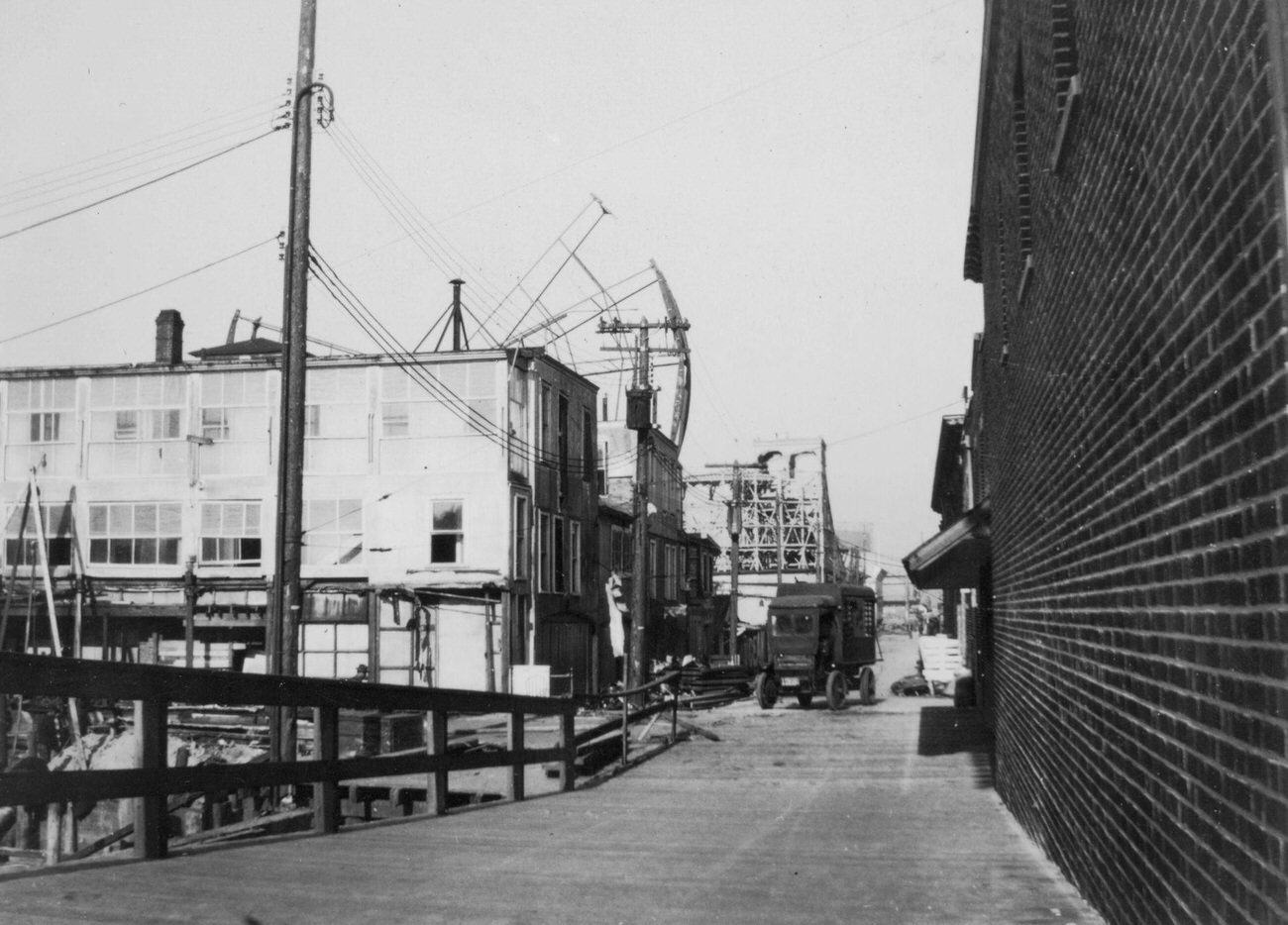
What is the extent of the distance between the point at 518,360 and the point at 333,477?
5598 millimetres

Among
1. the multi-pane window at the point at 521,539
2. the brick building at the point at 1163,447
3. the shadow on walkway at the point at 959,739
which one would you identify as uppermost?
the multi-pane window at the point at 521,539

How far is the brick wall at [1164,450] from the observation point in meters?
2.81

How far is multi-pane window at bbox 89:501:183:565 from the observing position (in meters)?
33.2

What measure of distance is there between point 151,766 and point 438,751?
3.51 metres

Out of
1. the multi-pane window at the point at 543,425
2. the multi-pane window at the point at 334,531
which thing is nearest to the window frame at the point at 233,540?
the multi-pane window at the point at 334,531

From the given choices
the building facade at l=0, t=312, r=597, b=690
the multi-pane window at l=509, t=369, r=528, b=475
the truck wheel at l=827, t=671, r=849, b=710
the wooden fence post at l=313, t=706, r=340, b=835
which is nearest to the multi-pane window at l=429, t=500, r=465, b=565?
the building facade at l=0, t=312, r=597, b=690

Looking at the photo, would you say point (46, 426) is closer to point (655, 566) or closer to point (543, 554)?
point (543, 554)

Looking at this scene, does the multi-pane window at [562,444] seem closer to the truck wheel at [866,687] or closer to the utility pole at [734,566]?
the utility pole at [734,566]

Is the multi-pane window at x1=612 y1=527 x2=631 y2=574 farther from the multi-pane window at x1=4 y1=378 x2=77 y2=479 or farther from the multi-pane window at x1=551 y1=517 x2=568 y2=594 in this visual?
the multi-pane window at x1=4 y1=378 x2=77 y2=479

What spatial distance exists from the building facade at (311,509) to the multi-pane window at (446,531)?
0.12 ft

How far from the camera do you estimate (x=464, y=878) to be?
661 cm

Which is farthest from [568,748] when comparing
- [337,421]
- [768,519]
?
[768,519]

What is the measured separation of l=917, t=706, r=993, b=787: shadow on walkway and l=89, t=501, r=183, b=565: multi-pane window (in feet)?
64.6

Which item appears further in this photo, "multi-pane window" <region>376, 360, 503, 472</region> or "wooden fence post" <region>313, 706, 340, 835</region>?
"multi-pane window" <region>376, 360, 503, 472</region>
